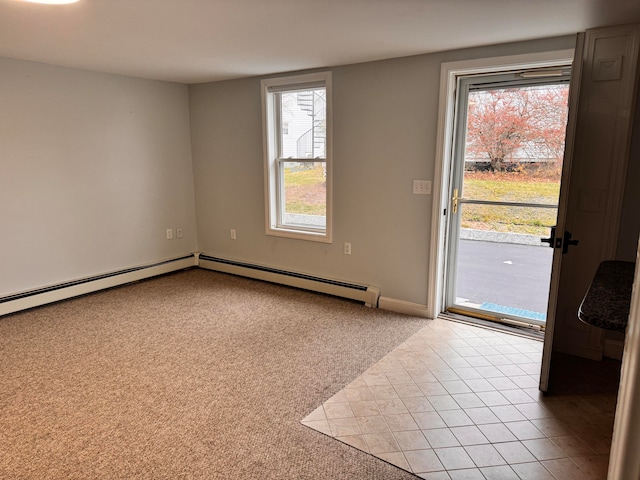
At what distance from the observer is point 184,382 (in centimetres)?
263

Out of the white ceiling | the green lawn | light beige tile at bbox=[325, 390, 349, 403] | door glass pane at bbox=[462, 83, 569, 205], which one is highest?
the white ceiling

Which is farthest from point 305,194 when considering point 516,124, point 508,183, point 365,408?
point 365,408

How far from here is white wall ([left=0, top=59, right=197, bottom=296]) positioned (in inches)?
143

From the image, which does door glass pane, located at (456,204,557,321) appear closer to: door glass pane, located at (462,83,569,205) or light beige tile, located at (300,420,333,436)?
door glass pane, located at (462,83,569,205)

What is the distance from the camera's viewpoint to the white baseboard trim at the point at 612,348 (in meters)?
2.94

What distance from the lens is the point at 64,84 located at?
12.6 feet

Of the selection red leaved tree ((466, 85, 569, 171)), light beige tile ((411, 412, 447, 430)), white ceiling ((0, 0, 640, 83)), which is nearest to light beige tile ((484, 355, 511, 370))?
light beige tile ((411, 412, 447, 430))

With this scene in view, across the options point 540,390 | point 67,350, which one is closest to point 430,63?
point 540,390

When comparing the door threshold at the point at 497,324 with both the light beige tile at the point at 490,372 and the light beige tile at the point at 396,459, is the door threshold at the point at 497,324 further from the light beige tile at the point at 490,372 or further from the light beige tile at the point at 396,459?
the light beige tile at the point at 396,459

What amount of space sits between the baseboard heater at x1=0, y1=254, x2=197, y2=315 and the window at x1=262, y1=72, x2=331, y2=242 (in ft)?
4.17

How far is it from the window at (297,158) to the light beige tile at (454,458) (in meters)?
2.44

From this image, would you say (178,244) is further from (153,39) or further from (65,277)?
(153,39)

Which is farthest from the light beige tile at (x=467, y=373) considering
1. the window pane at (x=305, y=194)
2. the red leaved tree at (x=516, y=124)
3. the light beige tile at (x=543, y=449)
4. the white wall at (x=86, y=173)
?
the white wall at (x=86, y=173)

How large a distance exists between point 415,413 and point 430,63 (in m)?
2.57
